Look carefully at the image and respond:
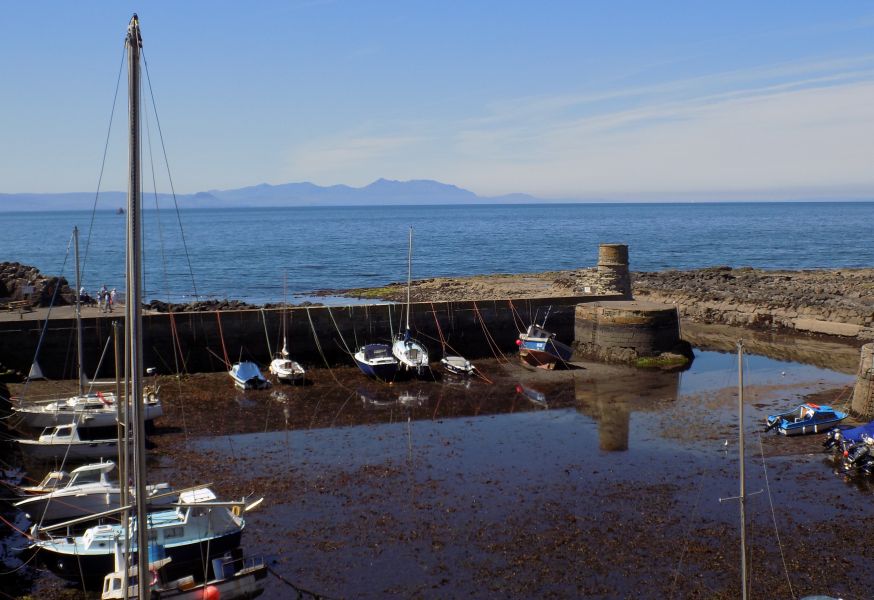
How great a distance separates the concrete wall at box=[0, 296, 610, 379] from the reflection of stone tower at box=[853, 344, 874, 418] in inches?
612

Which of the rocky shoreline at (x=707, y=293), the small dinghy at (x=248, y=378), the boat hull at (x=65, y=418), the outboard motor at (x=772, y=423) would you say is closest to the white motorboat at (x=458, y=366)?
the small dinghy at (x=248, y=378)

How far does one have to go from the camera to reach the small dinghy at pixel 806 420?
25.9 m

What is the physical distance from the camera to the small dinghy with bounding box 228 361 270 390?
31.8 metres

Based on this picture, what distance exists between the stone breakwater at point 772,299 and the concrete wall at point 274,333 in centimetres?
1089

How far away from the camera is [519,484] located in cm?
2200

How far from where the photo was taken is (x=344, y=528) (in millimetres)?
19266

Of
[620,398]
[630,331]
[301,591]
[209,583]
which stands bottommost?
[301,591]

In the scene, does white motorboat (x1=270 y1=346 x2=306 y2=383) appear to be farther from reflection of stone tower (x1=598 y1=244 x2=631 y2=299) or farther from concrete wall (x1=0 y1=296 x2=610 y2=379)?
reflection of stone tower (x1=598 y1=244 x2=631 y2=299)

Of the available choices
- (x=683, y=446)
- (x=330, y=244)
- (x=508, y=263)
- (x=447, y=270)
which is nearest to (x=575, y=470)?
(x=683, y=446)

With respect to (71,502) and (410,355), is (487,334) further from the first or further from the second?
(71,502)

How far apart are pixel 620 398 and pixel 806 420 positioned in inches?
266

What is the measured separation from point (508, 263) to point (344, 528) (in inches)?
3285

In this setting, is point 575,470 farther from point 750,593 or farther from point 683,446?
point 750,593

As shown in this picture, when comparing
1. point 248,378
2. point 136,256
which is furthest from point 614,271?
point 136,256
